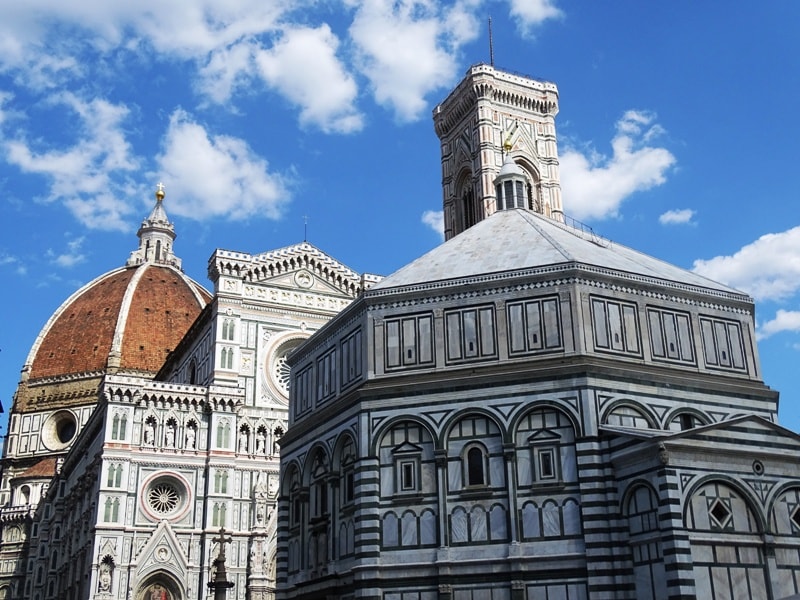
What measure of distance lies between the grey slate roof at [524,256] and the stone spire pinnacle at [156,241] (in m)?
79.5

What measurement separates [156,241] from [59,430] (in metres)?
25.6

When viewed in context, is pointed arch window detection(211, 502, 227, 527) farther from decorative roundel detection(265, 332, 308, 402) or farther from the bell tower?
the bell tower

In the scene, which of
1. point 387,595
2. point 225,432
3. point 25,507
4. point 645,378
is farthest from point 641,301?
point 25,507

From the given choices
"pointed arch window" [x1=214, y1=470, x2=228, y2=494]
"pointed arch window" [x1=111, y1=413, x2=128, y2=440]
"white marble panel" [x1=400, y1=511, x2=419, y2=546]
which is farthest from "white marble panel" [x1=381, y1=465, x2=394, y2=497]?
"pointed arch window" [x1=111, y1=413, x2=128, y2=440]

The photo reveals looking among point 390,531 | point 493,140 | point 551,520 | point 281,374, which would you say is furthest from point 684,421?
point 493,140

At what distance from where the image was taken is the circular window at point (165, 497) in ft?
162

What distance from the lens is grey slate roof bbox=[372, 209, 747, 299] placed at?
28.0m

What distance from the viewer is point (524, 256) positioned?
93.8ft

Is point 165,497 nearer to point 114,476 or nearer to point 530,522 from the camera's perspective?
point 114,476

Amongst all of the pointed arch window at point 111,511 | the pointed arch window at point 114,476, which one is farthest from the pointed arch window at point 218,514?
the pointed arch window at point 114,476

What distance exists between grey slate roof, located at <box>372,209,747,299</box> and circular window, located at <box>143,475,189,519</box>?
24963mm

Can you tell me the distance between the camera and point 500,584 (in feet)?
79.0

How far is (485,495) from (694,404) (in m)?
6.49

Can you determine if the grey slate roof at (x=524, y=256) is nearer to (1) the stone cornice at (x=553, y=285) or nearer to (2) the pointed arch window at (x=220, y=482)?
(1) the stone cornice at (x=553, y=285)
